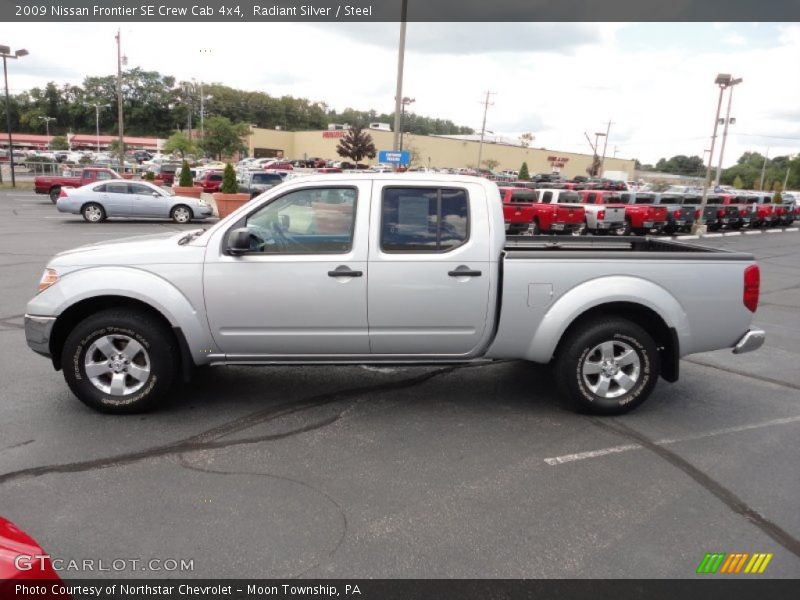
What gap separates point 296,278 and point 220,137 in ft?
210

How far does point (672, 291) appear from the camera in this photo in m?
4.83

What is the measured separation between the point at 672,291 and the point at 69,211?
2068cm

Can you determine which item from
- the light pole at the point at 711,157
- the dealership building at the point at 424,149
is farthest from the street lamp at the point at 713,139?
the dealership building at the point at 424,149

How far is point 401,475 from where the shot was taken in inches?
154

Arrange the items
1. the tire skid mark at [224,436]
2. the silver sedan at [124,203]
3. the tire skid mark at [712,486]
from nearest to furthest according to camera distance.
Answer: the tire skid mark at [712,486]
the tire skid mark at [224,436]
the silver sedan at [124,203]

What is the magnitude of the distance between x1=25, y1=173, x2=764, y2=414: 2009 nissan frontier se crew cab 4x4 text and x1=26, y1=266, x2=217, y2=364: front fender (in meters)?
0.01

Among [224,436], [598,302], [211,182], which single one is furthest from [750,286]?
[211,182]

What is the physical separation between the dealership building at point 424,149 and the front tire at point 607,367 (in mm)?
78475

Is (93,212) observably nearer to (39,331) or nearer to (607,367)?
(39,331)

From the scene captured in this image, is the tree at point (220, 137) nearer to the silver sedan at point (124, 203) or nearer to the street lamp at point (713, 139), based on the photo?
the silver sedan at point (124, 203)

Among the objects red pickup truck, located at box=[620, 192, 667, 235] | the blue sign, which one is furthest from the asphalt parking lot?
red pickup truck, located at box=[620, 192, 667, 235]

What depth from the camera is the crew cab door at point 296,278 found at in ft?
15.1

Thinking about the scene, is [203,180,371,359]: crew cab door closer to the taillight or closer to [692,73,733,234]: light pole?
the taillight

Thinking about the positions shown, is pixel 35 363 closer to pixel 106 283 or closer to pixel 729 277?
pixel 106 283
